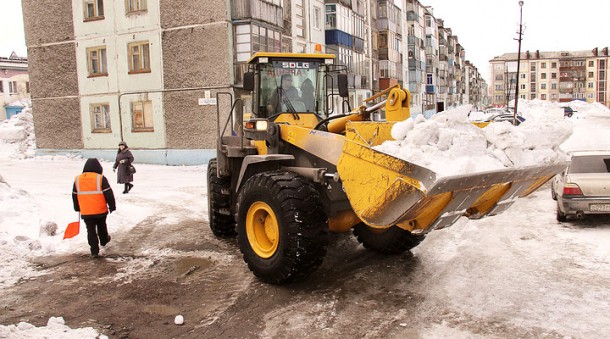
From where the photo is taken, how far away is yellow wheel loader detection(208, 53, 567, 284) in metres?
4.77

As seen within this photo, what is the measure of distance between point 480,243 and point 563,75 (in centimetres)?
14237

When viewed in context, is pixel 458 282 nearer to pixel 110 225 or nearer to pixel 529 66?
pixel 110 225

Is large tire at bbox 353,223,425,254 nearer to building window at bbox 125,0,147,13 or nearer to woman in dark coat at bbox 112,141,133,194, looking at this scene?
woman in dark coat at bbox 112,141,133,194

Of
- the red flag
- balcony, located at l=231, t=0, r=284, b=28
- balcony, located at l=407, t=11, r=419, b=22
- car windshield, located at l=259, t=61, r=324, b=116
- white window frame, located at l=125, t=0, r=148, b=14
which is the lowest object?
the red flag

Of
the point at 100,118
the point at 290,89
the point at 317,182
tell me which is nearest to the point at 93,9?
the point at 100,118

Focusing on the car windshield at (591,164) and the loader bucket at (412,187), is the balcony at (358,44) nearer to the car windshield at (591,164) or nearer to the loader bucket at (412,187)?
the car windshield at (591,164)

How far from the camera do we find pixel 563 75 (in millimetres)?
133750

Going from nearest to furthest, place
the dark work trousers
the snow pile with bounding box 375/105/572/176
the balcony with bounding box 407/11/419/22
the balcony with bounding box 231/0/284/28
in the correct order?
the snow pile with bounding box 375/105/572/176 < the dark work trousers < the balcony with bounding box 231/0/284/28 < the balcony with bounding box 407/11/419/22

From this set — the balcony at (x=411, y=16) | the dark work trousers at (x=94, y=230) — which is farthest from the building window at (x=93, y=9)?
the balcony at (x=411, y=16)

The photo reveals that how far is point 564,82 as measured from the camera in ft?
439

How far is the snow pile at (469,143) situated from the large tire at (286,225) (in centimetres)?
109

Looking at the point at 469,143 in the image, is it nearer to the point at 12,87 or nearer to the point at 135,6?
the point at 135,6

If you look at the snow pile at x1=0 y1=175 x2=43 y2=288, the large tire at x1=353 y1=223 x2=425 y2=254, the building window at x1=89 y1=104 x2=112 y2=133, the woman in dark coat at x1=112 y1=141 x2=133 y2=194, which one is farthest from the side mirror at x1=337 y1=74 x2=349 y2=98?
the building window at x1=89 y1=104 x2=112 y2=133

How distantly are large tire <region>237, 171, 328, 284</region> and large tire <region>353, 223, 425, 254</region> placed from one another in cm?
166
